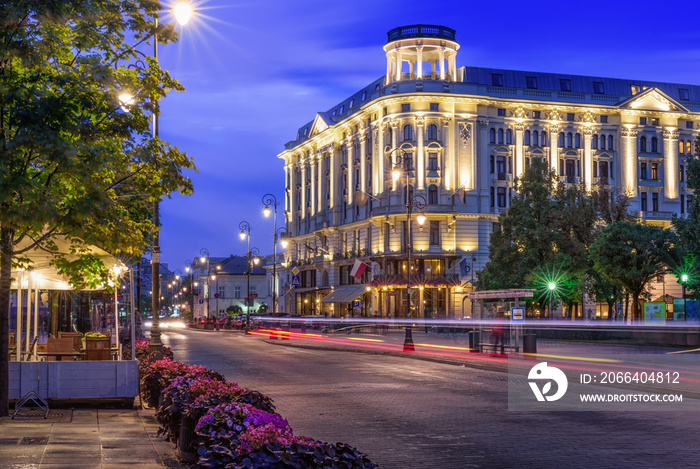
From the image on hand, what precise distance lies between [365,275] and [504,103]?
2153 centimetres

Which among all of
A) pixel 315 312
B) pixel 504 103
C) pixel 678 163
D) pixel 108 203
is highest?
pixel 504 103

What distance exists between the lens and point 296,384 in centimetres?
2122

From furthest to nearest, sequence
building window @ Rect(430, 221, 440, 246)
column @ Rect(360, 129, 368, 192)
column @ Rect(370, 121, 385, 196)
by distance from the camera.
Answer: column @ Rect(360, 129, 368, 192) → column @ Rect(370, 121, 385, 196) → building window @ Rect(430, 221, 440, 246)

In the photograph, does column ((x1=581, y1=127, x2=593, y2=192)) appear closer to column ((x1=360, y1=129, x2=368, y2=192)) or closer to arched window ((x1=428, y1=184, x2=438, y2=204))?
arched window ((x1=428, y1=184, x2=438, y2=204))

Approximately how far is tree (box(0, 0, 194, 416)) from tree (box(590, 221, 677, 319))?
3443 cm

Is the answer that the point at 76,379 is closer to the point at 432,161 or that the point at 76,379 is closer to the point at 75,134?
the point at 75,134

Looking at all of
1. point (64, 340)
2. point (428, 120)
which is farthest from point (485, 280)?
point (64, 340)

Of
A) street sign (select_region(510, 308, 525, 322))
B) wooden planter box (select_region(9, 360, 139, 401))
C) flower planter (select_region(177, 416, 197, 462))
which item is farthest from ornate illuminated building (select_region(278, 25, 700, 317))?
flower planter (select_region(177, 416, 197, 462))

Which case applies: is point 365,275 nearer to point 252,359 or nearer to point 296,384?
point 252,359

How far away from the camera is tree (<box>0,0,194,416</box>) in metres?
11.9

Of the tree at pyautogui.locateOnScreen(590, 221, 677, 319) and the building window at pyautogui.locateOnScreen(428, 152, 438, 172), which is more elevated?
the building window at pyautogui.locateOnScreen(428, 152, 438, 172)

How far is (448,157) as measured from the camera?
75.2 metres

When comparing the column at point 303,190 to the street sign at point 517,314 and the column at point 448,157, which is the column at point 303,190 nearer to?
the column at point 448,157

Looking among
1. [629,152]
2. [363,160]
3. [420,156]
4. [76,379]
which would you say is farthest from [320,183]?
[76,379]
